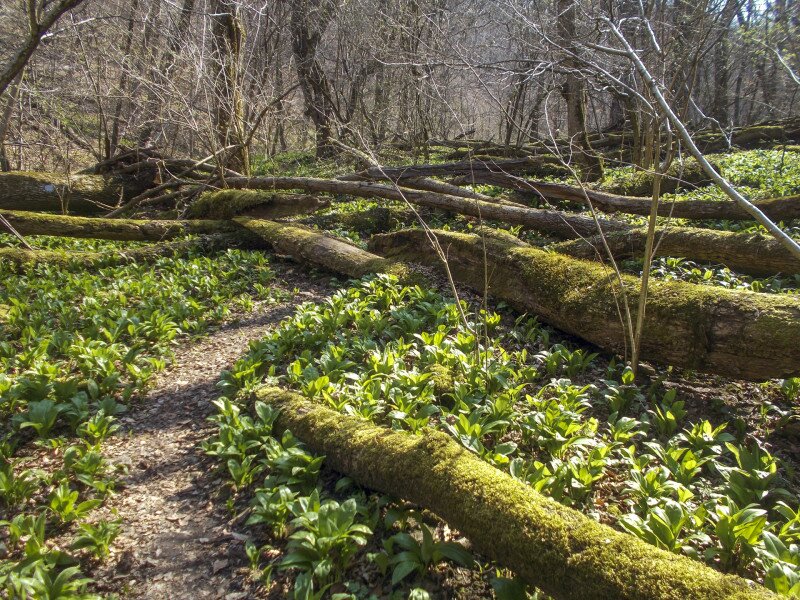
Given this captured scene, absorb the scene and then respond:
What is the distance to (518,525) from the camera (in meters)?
2.32

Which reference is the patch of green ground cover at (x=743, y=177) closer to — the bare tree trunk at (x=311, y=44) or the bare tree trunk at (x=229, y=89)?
the bare tree trunk at (x=229, y=89)

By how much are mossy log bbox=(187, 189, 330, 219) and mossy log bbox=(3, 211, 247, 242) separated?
44 cm

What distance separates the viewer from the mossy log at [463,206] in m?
6.91

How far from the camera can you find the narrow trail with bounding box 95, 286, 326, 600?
9.12 feet

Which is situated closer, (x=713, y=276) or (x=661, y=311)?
(x=661, y=311)

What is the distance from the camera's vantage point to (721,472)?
10.1ft

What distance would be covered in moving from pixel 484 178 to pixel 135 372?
809 cm

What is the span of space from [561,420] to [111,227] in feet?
27.6

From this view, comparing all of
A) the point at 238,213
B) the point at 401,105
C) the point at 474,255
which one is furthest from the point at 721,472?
the point at 401,105

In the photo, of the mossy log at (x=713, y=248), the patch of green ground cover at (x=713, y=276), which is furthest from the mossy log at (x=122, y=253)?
the patch of green ground cover at (x=713, y=276)

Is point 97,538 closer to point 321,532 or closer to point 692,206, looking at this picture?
point 321,532

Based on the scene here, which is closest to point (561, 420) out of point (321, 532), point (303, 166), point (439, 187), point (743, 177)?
point (321, 532)

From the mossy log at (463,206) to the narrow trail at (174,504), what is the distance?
10.2 ft

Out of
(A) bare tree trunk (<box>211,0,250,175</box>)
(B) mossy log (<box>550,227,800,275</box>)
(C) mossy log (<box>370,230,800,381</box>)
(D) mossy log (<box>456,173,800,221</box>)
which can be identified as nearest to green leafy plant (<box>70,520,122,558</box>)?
(C) mossy log (<box>370,230,800,381</box>)
